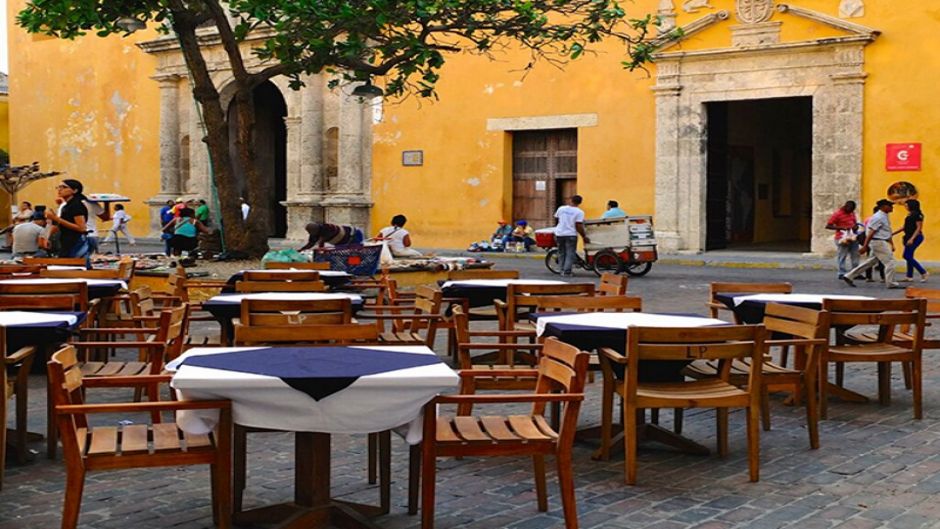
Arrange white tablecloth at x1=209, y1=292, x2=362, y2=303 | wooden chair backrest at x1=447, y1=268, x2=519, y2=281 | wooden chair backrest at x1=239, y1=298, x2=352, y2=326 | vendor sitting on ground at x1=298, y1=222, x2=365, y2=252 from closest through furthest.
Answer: wooden chair backrest at x1=239, y1=298, x2=352, y2=326 → white tablecloth at x1=209, y1=292, x2=362, y2=303 → wooden chair backrest at x1=447, y1=268, x2=519, y2=281 → vendor sitting on ground at x1=298, y1=222, x2=365, y2=252

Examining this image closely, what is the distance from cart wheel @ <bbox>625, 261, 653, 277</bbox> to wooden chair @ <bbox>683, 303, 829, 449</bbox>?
11922 millimetres

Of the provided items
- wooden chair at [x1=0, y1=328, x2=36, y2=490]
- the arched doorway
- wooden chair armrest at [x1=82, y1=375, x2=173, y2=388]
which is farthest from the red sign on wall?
wooden chair armrest at [x1=82, y1=375, x2=173, y2=388]

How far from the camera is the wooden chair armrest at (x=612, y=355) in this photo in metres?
5.17

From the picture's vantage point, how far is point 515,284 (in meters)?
7.92

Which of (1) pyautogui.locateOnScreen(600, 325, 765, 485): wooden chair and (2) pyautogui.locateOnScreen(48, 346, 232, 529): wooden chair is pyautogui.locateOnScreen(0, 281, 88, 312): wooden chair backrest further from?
(1) pyautogui.locateOnScreen(600, 325, 765, 485): wooden chair

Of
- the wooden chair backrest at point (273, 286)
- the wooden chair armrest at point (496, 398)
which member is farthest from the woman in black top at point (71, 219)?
the wooden chair armrest at point (496, 398)

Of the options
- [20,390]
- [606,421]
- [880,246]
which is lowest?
[606,421]

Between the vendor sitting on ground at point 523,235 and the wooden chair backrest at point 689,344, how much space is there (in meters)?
18.9

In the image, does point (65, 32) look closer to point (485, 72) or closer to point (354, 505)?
point (354, 505)

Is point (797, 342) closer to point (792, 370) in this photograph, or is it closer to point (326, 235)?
point (792, 370)

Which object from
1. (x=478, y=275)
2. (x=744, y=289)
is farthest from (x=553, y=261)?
(x=744, y=289)

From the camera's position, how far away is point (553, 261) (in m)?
20.1

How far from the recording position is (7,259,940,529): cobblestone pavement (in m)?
4.59

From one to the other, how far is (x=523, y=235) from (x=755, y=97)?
5.36 metres
